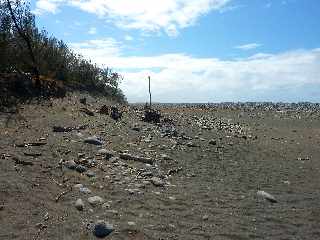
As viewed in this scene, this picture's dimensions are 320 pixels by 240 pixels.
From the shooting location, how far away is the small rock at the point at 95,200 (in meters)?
9.02

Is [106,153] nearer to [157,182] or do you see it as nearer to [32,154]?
[32,154]

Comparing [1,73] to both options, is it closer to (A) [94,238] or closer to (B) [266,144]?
(B) [266,144]

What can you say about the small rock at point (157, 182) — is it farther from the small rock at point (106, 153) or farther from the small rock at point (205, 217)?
the small rock at point (205, 217)

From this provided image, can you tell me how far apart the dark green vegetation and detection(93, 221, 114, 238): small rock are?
1023 cm

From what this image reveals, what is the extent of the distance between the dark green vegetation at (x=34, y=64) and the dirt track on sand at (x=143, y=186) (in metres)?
2.21

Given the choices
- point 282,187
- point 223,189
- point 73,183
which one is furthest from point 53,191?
point 282,187

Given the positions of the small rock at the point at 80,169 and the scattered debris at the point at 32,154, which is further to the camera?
the scattered debris at the point at 32,154

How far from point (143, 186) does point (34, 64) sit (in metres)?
11.9

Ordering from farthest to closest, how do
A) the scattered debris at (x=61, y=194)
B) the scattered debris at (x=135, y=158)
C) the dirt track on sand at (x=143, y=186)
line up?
the scattered debris at (x=135, y=158) → the scattered debris at (x=61, y=194) → the dirt track on sand at (x=143, y=186)

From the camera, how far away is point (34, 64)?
20.7m

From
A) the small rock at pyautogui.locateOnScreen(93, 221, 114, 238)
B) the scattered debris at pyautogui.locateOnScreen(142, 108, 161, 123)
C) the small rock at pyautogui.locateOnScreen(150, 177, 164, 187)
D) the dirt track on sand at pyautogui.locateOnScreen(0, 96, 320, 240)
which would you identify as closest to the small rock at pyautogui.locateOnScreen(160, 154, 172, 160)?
the dirt track on sand at pyautogui.locateOnScreen(0, 96, 320, 240)

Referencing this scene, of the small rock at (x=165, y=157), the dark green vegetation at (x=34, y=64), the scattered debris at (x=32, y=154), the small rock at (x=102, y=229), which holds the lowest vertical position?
the small rock at (x=102, y=229)

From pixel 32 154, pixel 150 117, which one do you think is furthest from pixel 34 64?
pixel 32 154

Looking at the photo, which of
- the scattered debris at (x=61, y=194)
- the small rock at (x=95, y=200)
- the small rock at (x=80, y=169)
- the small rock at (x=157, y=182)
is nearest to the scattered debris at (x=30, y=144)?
A: the small rock at (x=80, y=169)
